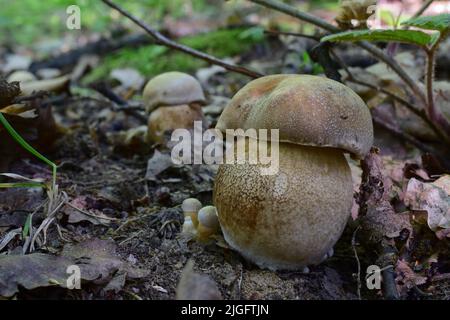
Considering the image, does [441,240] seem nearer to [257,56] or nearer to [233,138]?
[233,138]

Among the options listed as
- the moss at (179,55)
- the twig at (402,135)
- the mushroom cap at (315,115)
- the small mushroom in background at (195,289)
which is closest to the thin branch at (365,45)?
the twig at (402,135)

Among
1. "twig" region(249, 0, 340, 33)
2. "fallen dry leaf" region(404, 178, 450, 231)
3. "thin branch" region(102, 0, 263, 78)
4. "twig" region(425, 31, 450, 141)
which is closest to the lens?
"fallen dry leaf" region(404, 178, 450, 231)

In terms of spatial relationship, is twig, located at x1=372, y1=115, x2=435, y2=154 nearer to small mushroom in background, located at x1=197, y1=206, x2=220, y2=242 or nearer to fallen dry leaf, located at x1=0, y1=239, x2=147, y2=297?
small mushroom in background, located at x1=197, y1=206, x2=220, y2=242

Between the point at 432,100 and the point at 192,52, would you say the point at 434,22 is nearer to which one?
the point at 432,100

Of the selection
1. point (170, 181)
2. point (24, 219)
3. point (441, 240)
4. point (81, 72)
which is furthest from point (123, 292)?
point (81, 72)

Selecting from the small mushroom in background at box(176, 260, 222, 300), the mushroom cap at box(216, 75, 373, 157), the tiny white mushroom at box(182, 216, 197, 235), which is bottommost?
the tiny white mushroom at box(182, 216, 197, 235)

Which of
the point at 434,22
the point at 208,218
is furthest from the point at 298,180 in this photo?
the point at 434,22

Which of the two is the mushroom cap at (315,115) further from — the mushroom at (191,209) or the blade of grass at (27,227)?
the blade of grass at (27,227)

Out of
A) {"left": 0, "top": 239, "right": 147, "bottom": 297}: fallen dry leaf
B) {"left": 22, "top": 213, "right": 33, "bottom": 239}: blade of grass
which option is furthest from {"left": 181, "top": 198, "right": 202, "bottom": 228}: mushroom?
{"left": 22, "top": 213, "right": 33, "bottom": 239}: blade of grass
